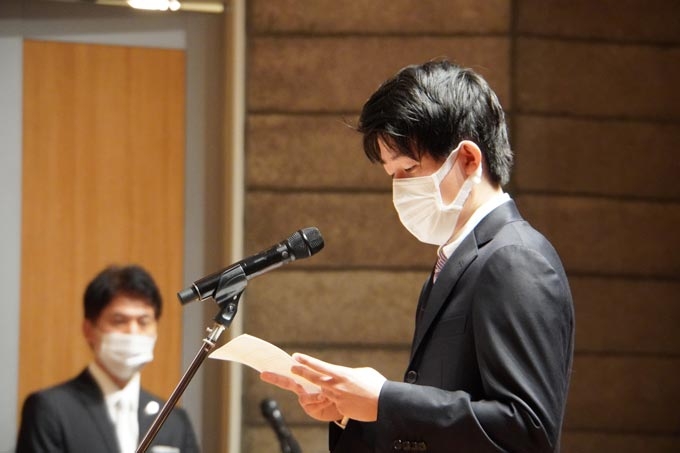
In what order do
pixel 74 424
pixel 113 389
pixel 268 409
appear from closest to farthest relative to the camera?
pixel 268 409, pixel 74 424, pixel 113 389

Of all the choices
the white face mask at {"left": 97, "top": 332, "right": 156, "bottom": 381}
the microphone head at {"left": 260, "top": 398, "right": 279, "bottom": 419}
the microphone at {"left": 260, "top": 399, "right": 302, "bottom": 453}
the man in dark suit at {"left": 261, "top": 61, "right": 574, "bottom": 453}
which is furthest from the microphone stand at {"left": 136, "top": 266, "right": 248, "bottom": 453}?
the white face mask at {"left": 97, "top": 332, "right": 156, "bottom": 381}

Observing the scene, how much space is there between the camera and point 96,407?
122 inches

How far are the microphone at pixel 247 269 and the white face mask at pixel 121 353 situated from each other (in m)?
1.61

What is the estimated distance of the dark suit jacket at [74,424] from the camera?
3.04 m

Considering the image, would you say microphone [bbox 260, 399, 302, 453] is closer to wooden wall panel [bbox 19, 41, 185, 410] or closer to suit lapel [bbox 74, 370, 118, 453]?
suit lapel [bbox 74, 370, 118, 453]

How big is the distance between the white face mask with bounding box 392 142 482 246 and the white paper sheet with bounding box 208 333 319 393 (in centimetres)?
31

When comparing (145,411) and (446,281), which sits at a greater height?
(446,281)

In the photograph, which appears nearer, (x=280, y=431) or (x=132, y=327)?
(x=280, y=431)

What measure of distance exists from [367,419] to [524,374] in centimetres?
24

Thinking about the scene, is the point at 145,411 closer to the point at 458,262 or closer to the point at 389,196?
the point at 389,196

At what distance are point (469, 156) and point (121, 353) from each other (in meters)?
1.88

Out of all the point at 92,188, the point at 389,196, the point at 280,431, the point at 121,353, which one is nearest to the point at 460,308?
the point at 280,431

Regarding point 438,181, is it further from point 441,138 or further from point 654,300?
point 654,300

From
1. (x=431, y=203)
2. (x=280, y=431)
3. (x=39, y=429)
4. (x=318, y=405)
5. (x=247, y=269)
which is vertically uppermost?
(x=431, y=203)
